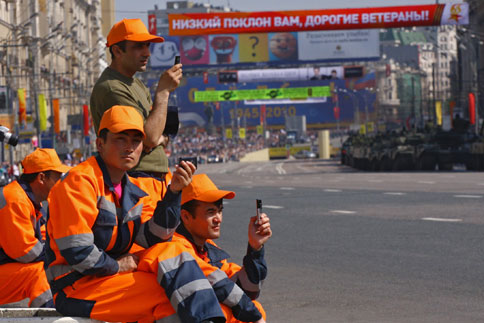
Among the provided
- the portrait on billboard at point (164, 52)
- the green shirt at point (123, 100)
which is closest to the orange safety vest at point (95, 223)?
the green shirt at point (123, 100)

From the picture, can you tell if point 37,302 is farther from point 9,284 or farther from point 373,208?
point 373,208

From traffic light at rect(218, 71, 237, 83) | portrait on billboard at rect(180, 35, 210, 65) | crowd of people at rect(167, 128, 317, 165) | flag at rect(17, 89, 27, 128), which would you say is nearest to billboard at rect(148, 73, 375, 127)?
crowd of people at rect(167, 128, 317, 165)

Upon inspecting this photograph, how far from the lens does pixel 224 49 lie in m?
144

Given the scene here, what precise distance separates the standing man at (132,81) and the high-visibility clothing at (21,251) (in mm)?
979

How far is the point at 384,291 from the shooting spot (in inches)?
342

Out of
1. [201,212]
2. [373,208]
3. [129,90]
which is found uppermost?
[129,90]

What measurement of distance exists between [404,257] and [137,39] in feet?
18.8

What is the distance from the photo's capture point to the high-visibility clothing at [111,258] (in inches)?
187

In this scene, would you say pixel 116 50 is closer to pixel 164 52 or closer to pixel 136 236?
pixel 136 236

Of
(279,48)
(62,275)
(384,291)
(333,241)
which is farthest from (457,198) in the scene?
(279,48)

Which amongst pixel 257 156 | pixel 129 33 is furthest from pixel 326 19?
pixel 257 156

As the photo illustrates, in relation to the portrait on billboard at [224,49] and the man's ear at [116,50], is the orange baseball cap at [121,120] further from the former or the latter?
the portrait on billboard at [224,49]

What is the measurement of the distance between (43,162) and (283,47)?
136m

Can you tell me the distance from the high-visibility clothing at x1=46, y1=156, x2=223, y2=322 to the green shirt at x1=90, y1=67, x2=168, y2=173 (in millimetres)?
872
